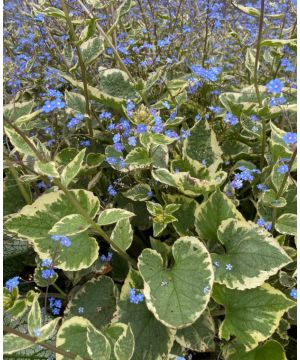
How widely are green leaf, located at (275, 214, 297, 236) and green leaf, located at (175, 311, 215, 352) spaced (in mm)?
400

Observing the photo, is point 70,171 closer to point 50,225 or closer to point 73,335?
point 50,225

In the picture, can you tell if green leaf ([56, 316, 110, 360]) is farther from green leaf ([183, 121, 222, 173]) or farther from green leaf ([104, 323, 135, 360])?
green leaf ([183, 121, 222, 173])

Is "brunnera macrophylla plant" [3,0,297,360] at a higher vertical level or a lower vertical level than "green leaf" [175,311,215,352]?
higher

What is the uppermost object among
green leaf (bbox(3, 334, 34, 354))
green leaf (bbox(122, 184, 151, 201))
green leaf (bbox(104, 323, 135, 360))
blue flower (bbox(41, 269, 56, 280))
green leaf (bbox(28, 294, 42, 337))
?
green leaf (bbox(122, 184, 151, 201))

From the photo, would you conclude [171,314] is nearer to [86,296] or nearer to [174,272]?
[174,272]

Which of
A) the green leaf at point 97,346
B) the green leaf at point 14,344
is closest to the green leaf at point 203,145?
the green leaf at point 97,346

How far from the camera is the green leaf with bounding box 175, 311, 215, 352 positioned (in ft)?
4.77

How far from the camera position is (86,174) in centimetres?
190

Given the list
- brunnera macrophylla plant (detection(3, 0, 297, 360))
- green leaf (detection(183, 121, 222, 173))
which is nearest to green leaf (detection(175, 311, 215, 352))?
brunnera macrophylla plant (detection(3, 0, 297, 360))

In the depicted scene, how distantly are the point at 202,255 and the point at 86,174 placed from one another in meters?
0.73

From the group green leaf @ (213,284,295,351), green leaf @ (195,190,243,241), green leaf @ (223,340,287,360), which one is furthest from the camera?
green leaf @ (195,190,243,241)

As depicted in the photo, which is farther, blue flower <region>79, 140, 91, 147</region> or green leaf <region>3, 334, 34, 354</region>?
blue flower <region>79, 140, 91, 147</region>

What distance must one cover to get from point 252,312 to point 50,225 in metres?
0.79

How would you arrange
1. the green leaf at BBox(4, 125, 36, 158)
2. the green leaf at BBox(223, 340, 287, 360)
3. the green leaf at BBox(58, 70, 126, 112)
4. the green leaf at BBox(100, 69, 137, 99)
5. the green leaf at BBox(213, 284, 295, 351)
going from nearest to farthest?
the green leaf at BBox(4, 125, 36, 158) → the green leaf at BBox(213, 284, 295, 351) → the green leaf at BBox(223, 340, 287, 360) → the green leaf at BBox(58, 70, 126, 112) → the green leaf at BBox(100, 69, 137, 99)
